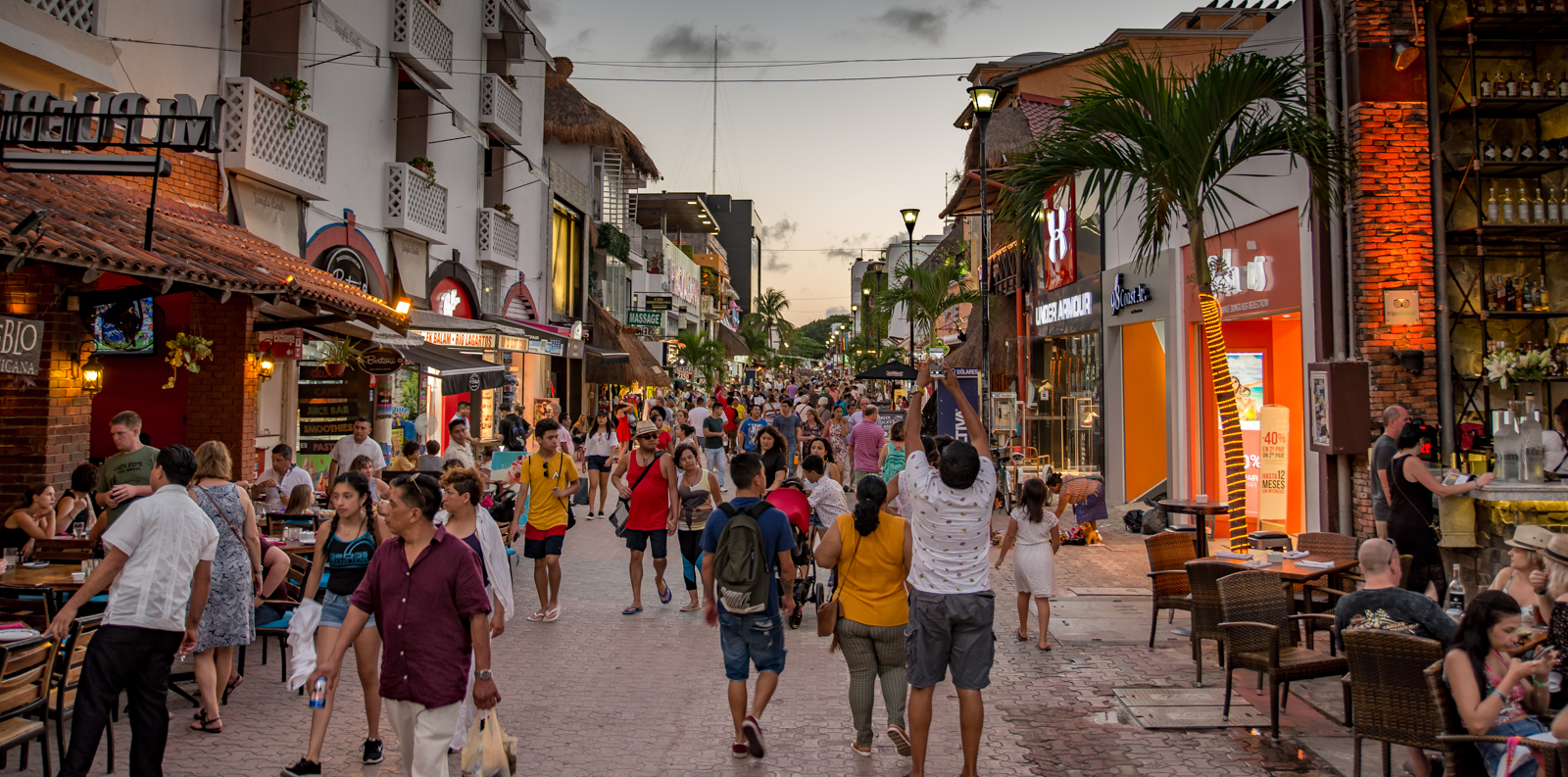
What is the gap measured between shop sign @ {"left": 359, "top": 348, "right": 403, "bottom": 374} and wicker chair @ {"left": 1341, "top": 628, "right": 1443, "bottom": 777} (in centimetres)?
1215

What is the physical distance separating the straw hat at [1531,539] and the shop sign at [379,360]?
1259 cm

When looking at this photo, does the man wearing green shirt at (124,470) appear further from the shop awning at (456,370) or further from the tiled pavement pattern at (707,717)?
the shop awning at (456,370)

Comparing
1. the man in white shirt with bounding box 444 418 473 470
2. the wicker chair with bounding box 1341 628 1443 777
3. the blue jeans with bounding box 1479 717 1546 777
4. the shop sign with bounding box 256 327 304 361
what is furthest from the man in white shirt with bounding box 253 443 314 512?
the blue jeans with bounding box 1479 717 1546 777

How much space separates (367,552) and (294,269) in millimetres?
6851

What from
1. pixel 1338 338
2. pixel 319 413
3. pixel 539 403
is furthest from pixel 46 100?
pixel 539 403

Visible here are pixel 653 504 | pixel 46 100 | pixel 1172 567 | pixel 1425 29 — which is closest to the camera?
pixel 46 100

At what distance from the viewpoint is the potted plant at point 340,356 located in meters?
12.7

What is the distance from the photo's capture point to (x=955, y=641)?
5.20 metres

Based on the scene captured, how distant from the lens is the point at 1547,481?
27.8ft

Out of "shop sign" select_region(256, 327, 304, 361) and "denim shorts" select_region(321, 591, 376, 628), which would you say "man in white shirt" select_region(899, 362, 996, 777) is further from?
"shop sign" select_region(256, 327, 304, 361)

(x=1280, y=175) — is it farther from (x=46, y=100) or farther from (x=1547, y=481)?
(x=46, y=100)

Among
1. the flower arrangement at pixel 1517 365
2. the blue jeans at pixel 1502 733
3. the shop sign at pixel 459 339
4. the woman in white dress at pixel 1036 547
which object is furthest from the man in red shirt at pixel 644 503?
the flower arrangement at pixel 1517 365

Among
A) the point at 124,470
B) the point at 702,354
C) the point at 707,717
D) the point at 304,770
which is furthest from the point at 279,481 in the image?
the point at 702,354

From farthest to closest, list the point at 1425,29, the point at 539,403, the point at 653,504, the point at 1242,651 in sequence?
the point at 539,403, the point at 1425,29, the point at 653,504, the point at 1242,651
